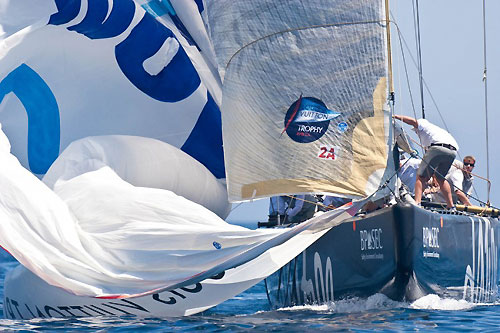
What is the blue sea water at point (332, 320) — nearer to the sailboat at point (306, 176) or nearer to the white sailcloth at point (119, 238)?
the sailboat at point (306, 176)

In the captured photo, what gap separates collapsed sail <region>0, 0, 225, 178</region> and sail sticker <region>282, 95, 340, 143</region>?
251cm

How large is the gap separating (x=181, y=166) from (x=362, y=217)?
245 centimetres

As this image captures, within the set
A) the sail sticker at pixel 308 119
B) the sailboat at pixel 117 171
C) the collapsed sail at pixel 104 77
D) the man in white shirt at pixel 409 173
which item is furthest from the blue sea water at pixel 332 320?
the collapsed sail at pixel 104 77

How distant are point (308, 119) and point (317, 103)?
0.48ft

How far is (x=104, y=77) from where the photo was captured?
376 inches

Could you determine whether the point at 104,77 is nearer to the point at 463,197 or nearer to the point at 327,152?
the point at 327,152

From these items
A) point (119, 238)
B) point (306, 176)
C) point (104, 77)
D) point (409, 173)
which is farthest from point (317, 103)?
point (104, 77)

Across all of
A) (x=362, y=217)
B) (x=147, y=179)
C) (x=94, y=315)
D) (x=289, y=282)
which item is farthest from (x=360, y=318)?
(x=147, y=179)

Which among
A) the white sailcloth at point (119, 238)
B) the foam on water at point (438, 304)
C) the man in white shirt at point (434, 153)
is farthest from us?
the man in white shirt at point (434, 153)

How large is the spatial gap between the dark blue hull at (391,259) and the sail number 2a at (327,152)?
569 millimetres

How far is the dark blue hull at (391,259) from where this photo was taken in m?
7.12

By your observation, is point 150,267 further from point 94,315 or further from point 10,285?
point 10,285

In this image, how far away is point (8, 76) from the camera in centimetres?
891

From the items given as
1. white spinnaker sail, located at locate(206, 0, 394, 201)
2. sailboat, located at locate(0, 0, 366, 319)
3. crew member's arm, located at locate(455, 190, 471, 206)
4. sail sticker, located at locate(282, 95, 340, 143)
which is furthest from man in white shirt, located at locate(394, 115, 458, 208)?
Result: sailboat, located at locate(0, 0, 366, 319)
